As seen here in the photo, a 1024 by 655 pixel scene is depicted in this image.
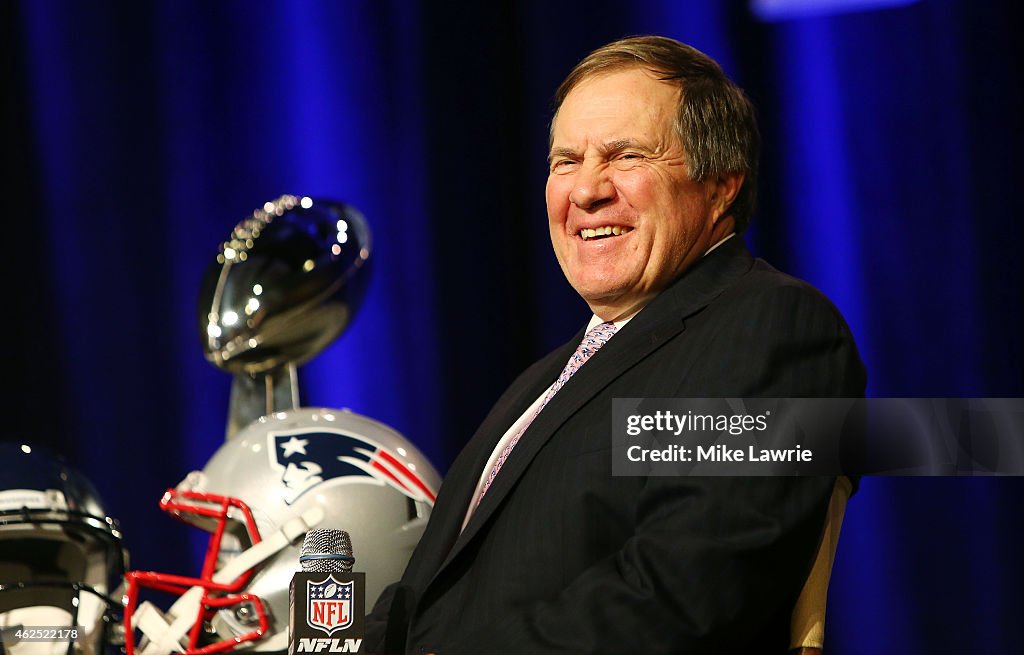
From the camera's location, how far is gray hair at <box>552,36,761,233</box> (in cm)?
188

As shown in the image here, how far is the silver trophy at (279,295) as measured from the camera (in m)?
2.46

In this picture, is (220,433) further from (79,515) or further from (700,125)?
(700,125)

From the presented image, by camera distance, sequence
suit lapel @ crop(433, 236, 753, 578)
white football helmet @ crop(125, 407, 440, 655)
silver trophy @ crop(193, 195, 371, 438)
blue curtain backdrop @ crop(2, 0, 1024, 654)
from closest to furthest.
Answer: suit lapel @ crop(433, 236, 753, 578)
white football helmet @ crop(125, 407, 440, 655)
silver trophy @ crop(193, 195, 371, 438)
blue curtain backdrop @ crop(2, 0, 1024, 654)

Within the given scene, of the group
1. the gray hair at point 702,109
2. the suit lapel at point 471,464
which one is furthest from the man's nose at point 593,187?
the suit lapel at point 471,464

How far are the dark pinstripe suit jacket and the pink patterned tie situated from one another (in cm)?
8

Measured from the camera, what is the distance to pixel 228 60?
348cm

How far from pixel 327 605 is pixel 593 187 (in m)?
0.76

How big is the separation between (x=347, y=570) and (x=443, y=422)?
6.38 ft

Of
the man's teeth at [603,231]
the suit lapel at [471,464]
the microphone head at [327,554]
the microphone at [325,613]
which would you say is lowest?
the microphone at [325,613]

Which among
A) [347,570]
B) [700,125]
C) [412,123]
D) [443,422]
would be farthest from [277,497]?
[412,123]

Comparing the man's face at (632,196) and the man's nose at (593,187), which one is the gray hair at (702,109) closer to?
the man's face at (632,196)

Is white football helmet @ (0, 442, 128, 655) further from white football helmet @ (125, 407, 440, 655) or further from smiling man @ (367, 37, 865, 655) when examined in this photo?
smiling man @ (367, 37, 865, 655)

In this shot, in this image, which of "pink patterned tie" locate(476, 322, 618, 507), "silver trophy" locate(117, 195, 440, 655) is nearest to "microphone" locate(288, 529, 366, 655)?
"pink patterned tie" locate(476, 322, 618, 507)

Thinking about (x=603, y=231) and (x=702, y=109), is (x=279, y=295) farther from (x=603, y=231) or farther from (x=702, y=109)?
(x=702, y=109)
